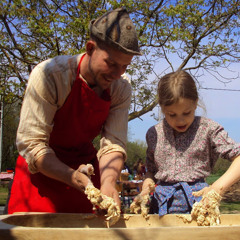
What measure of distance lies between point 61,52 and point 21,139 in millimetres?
5831

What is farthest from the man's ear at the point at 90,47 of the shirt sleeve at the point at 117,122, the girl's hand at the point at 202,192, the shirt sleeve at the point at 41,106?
the girl's hand at the point at 202,192

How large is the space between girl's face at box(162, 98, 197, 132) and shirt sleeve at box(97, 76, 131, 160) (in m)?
0.27

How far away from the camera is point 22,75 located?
7.82 meters

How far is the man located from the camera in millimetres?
1893

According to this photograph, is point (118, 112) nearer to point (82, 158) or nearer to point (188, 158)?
point (82, 158)

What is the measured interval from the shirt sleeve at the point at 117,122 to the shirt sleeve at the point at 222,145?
0.50m

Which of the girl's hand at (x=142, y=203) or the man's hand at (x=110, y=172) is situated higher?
the man's hand at (x=110, y=172)

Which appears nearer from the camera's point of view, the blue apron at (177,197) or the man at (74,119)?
the man at (74,119)

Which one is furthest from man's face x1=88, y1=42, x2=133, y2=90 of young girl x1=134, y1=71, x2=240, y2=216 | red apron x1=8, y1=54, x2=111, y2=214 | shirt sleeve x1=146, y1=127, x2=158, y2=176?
shirt sleeve x1=146, y1=127, x2=158, y2=176

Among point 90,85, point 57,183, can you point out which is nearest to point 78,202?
point 57,183

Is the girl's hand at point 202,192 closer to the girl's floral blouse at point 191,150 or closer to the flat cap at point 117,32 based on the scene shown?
the girl's floral blouse at point 191,150

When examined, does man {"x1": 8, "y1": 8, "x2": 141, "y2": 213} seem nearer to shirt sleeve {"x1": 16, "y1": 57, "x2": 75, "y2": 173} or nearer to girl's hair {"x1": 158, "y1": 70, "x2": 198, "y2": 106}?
shirt sleeve {"x1": 16, "y1": 57, "x2": 75, "y2": 173}

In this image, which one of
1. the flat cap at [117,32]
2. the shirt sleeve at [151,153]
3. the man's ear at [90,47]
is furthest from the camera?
the shirt sleeve at [151,153]

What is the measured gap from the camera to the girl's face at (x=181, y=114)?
2090mm
